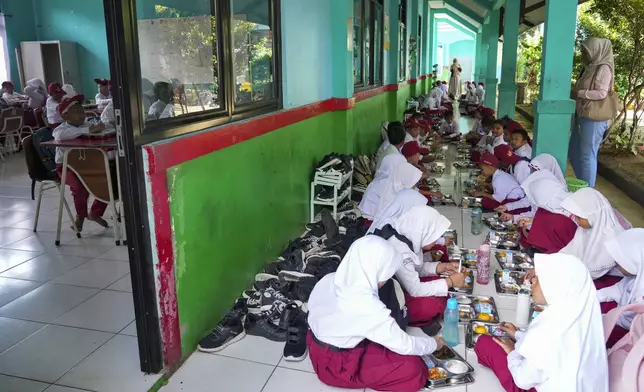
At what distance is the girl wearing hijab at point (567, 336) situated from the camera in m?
2.13

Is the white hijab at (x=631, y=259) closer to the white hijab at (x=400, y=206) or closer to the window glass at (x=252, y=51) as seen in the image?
the white hijab at (x=400, y=206)

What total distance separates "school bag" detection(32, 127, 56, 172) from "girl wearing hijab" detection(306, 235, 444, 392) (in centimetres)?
360

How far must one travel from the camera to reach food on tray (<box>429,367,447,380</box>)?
107 inches

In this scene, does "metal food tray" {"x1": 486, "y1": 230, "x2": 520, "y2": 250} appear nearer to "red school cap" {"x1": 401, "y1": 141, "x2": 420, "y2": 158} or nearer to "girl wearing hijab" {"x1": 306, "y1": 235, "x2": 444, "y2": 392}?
"red school cap" {"x1": 401, "y1": 141, "x2": 420, "y2": 158}

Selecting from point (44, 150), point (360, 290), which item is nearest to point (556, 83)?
point (360, 290)

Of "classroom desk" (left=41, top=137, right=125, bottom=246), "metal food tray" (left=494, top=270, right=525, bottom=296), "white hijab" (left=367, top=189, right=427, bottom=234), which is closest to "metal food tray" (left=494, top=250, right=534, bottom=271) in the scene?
"metal food tray" (left=494, top=270, right=525, bottom=296)

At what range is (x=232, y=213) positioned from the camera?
346 cm

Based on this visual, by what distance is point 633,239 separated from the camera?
284cm

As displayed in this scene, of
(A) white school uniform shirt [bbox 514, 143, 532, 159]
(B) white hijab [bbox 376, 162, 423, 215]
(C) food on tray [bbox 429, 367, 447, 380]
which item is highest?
(A) white school uniform shirt [bbox 514, 143, 532, 159]

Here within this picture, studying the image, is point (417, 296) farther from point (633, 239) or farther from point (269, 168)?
point (269, 168)

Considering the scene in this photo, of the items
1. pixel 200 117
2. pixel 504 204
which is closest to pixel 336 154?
pixel 504 204

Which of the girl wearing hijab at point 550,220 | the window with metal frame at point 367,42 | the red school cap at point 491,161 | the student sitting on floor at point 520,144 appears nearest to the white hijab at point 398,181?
the girl wearing hijab at point 550,220

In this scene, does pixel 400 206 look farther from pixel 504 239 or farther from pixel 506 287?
pixel 504 239

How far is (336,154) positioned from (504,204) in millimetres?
1871
